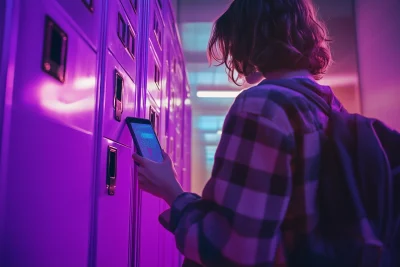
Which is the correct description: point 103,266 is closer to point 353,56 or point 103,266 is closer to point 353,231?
point 353,231

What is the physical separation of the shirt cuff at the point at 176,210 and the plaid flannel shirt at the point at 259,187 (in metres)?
0.02

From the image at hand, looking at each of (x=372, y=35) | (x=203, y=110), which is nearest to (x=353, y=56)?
(x=372, y=35)

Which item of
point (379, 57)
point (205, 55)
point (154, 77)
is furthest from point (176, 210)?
point (205, 55)

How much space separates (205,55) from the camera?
4.86m

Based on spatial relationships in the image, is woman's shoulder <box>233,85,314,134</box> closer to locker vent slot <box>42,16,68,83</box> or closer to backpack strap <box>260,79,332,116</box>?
backpack strap <box>260,79,332,116</box>

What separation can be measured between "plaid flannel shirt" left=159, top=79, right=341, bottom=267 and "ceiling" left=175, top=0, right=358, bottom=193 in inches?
79.5

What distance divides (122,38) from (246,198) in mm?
705

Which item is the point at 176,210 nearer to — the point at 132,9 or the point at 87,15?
the point at 87,15

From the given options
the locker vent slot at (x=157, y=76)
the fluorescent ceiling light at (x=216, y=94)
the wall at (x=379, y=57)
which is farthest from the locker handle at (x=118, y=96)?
the fluorescent ceiling light at (x=216, y=94)

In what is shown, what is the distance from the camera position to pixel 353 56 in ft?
15.7

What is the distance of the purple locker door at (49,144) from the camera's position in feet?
1.69

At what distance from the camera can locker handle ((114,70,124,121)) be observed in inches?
39.3

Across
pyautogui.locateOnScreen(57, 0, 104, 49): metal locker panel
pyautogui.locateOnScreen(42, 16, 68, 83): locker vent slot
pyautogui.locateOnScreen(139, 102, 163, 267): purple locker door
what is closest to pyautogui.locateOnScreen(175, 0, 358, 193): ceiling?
pyautogui.locateOnScreen(139, 102, 163, 267): purple locker door

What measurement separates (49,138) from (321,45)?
578 mm
